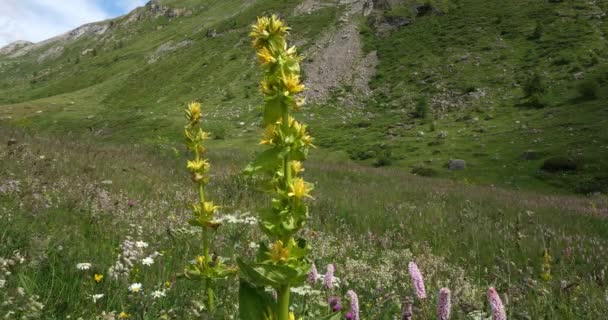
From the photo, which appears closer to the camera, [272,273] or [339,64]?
[272,273]

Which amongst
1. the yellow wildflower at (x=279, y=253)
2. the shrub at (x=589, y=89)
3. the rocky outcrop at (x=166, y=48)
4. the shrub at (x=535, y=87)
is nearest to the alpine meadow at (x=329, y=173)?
the yellow wildflower at (x=279, y=253)

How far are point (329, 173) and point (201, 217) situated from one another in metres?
16.8

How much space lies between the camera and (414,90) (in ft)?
155

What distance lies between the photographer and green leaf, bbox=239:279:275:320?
1666 mm

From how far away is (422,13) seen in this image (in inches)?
2505

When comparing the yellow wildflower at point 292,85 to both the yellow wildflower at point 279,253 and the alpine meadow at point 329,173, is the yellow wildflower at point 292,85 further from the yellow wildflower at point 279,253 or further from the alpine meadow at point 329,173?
the yellow wildflower at point 279,253

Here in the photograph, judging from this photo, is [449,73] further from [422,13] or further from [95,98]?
[95,98]

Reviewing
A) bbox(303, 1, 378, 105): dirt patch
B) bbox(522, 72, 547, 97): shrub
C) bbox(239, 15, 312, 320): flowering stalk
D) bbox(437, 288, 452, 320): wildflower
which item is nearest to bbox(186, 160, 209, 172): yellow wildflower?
bbox(239, 15, 312, 320): flowering stalk

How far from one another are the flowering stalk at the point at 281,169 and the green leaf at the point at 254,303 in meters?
0.03

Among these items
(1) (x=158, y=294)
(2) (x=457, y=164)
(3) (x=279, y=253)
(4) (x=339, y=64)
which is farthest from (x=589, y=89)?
(3) (x=279, y=253)

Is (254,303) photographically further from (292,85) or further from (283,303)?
(292,85)

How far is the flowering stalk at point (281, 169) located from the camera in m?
1.63

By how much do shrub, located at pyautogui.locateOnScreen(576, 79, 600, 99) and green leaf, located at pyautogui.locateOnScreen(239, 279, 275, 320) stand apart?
39414 millimetres

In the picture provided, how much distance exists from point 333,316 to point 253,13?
84.4 metres
